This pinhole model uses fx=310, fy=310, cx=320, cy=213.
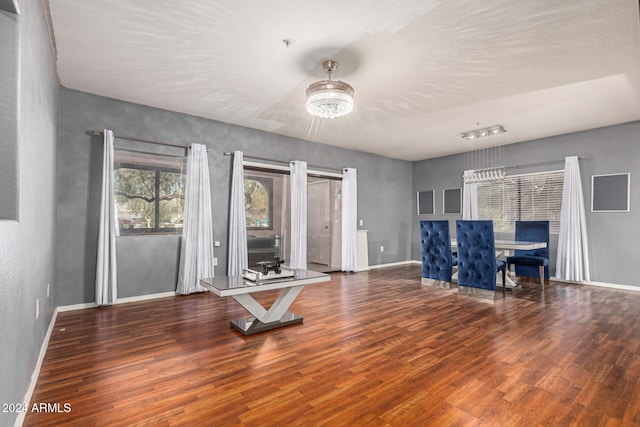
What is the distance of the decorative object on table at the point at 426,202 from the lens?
7.96 m

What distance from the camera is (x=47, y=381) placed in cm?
213

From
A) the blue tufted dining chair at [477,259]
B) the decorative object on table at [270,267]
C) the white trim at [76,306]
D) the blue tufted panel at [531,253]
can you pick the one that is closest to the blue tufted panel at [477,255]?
the blue tufted dining chair at [477,259]

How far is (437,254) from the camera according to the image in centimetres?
524

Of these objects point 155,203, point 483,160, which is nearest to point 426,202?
point 483,160

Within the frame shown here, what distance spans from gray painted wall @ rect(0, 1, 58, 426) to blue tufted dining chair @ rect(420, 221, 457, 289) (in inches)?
193

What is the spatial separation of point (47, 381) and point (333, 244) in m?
5.34

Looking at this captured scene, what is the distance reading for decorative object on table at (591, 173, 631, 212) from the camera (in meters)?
5.12

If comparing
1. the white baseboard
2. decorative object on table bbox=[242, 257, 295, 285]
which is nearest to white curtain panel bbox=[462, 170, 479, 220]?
decorative object on table bbox=[242, 257, 295, 285]

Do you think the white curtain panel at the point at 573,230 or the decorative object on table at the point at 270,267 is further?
the white curtain panel at the point at 573,230

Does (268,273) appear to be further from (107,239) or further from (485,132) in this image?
(485,132)

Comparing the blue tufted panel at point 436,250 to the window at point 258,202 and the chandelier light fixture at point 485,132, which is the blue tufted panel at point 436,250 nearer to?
the chandelier light fixture at point 485,132

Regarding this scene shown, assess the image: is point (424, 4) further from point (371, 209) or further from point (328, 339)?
point (371, 209)

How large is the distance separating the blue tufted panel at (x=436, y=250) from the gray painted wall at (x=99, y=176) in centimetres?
278

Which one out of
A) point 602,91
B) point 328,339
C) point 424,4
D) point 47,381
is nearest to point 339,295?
point 328,339
